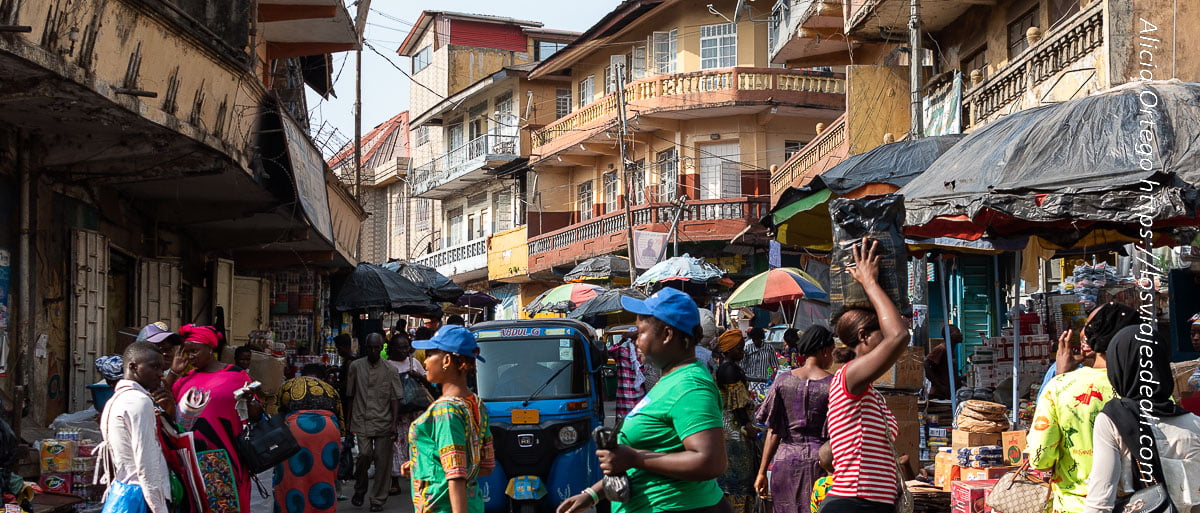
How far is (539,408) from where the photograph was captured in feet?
35.7

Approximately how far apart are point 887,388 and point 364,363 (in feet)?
17.7

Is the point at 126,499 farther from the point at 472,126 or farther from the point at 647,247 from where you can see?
the point at 472,126

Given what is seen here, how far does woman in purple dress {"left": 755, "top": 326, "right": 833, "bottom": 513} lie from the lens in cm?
700

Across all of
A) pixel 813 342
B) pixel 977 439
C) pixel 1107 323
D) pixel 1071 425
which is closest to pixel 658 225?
pixel 977 439

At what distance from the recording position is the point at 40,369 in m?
11.5

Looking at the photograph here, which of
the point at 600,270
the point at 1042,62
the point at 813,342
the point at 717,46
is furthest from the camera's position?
the point at 717,46

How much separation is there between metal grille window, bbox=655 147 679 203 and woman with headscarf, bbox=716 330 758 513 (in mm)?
26352

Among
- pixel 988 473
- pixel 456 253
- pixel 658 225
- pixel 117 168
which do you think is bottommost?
pixel 988 473

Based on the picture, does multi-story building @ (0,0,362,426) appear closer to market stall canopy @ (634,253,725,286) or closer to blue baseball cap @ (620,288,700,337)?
blue baseball cap @ (620,288,700,337)

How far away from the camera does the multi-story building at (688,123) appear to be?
34.3m

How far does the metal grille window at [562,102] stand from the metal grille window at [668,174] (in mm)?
8132

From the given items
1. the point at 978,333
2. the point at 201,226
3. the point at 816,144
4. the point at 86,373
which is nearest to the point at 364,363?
the point at 86,373

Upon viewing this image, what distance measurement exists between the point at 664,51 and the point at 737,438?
29142 mm

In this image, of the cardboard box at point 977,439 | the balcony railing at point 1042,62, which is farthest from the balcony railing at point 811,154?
the cardboard box at point 977,439
